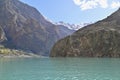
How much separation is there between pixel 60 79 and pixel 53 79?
1877 mm

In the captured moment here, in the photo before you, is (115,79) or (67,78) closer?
(115,79)

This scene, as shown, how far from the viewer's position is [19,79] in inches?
3012

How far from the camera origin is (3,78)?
3125 inches

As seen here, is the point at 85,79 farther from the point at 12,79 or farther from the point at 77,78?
the point at 12,79

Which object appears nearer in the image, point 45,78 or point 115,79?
point 115,79

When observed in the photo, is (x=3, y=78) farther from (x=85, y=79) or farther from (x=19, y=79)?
(x=85, y=79)

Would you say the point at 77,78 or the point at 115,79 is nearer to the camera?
the point at 115,79

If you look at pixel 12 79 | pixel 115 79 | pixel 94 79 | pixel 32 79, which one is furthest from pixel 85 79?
pixel 12 79

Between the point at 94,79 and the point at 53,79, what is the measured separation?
9.92 m

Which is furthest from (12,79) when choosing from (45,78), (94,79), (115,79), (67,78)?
(115,79)

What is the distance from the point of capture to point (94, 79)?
247 feet

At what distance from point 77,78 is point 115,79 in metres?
9.87

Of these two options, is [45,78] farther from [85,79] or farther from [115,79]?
[115,79]

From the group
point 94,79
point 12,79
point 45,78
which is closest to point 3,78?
point 12,79
